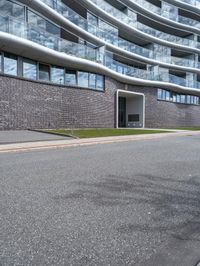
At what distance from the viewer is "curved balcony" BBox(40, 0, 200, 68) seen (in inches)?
1109

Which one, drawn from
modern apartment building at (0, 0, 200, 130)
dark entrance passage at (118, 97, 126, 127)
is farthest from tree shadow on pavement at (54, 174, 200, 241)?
dark entrance passage at (118, 97, 126, 127)

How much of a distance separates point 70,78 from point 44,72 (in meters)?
3.19

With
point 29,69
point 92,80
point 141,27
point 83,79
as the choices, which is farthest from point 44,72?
point 141,27

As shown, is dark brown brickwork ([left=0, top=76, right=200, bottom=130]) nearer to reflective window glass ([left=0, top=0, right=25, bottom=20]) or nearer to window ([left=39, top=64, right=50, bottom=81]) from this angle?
window ([left=39, top=64, right=50, bottom=81])

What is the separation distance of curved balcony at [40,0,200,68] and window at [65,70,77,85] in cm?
578

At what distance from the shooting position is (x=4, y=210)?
461 cm

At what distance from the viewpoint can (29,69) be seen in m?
23.7

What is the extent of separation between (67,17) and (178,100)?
23024 mm

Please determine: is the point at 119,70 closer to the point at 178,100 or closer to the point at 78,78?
the point at 78,78

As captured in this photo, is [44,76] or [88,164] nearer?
[88,164]

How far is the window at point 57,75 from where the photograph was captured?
25.8m

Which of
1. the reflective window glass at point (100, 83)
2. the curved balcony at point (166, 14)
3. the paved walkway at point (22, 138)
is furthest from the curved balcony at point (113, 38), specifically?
the paved walkway at point (22, 138)

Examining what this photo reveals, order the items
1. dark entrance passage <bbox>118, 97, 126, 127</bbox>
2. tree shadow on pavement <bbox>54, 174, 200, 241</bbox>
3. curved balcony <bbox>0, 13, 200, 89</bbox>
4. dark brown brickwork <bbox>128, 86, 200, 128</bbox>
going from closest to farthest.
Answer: tree shadow on pavement <bbox>54, 174, 200, 241</bbox>
curved balcony <bbox>0, 13, 200, 89</bbox>
dark brown brickwork <bbox>128, 86, 200, 128</bbox>
dark entrance passage <bbox>118, 97, 126, 127</bbox>

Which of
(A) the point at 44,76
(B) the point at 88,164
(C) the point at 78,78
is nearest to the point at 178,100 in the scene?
(C) the point at 78,78
